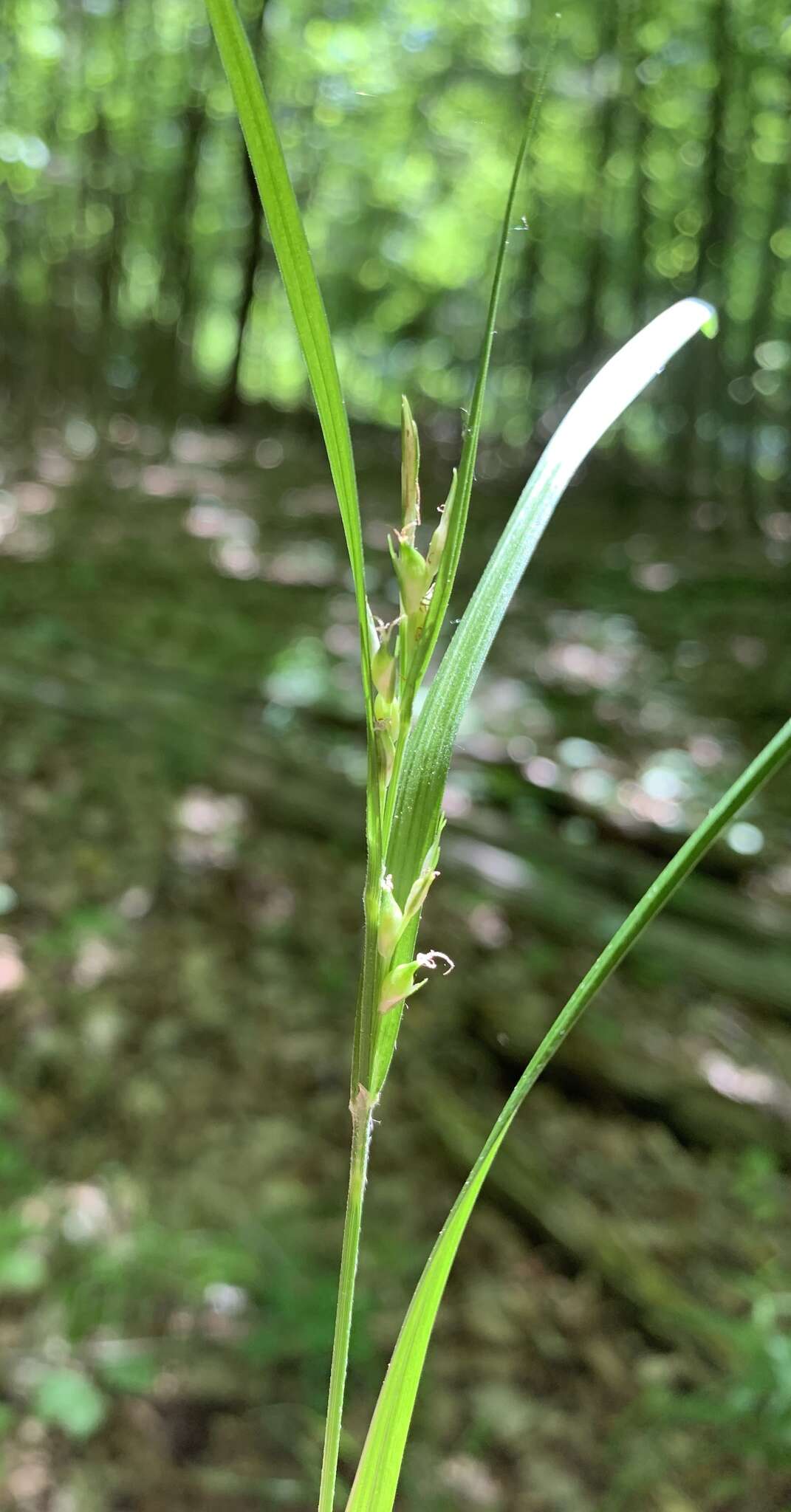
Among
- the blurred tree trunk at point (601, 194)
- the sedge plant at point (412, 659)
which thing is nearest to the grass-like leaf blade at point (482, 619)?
the sedge plant at point (412, 659)

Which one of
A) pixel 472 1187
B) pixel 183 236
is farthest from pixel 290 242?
pixel 183 236

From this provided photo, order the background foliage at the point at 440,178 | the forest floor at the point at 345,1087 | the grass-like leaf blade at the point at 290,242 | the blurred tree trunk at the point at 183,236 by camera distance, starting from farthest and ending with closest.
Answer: the blurred tree trunk at the point at 183,236 → the background foliage at the point at 440,178 → the forest floor at the point at 345,1087 → the grass-like leaf blade at the point at 290,242

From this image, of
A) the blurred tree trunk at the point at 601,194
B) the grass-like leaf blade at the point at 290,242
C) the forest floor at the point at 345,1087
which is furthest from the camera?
the blurred tree trunk at the point at 601,194

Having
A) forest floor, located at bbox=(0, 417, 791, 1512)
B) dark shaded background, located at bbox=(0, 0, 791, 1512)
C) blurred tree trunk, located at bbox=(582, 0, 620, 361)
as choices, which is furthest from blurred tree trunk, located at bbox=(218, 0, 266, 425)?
forest floor, located at bbox=(0, 417, 791, 1512)

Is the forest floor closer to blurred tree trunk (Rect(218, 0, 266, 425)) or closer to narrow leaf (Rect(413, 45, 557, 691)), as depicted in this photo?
narrow leaf (Rect(413, 45, 557, 691))

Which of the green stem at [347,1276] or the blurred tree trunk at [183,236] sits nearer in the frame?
the green stem at [347,1276]

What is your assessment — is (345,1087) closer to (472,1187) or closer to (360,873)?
(360,873)

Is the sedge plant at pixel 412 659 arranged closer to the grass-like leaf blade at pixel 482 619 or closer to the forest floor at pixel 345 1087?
the grass-like leaf blade at pixel 482 619

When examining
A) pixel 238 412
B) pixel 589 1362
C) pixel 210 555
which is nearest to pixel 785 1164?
pixel 589 1362
